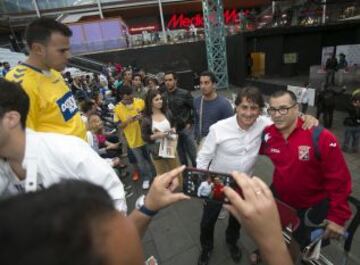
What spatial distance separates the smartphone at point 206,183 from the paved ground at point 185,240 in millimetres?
1780

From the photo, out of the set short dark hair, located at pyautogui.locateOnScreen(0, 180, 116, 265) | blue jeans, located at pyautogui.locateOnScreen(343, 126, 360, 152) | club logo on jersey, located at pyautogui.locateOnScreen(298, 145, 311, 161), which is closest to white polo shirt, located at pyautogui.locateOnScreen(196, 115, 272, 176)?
club logo on jersey, located at pyautogui.locateOnScreen(298, 145, 311, 161)

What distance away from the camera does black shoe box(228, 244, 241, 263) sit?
2742mm

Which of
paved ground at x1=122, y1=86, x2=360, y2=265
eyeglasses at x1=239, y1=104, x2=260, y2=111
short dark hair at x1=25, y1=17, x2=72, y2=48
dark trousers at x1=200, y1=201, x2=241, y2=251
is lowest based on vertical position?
paved ground at x1=122, y1=86, x2=360, y2=265

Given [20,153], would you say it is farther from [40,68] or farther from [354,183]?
[354,183]

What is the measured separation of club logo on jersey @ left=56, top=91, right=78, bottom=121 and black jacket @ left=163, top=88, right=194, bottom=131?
2.07m

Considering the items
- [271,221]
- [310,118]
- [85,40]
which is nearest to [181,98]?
[310,118]

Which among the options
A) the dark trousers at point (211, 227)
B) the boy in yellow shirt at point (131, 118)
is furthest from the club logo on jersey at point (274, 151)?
the boy in yellow shirt at point (131, 118)

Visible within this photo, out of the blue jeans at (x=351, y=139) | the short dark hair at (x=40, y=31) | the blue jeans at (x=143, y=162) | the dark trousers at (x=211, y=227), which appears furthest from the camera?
the blue jeans at (x=351, y=139)

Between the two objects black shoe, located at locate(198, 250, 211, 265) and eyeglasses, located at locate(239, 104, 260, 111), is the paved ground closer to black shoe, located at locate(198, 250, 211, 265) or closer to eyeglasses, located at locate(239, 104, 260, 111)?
black shoe, located at locate(198, 250, 211, 265)

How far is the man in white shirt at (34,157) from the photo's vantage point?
1143mm

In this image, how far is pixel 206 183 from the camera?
1368mm

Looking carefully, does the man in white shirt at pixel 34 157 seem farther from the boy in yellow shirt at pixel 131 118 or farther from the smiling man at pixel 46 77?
the boy in yellow shirt at pixel 131 118

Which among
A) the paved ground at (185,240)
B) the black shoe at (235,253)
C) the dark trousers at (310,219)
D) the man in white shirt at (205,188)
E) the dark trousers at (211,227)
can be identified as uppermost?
the man in white shirt at (205,188)

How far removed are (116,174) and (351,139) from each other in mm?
5262
